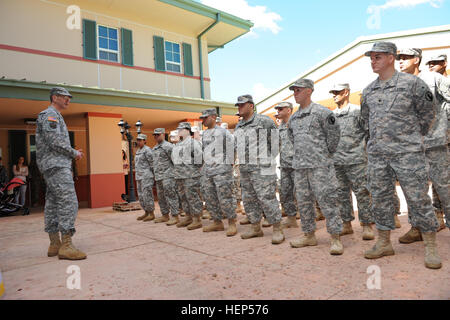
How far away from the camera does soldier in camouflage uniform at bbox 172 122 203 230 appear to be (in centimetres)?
530

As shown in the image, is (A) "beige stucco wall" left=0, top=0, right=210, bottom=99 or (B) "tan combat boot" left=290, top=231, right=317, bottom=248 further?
(A) "beige stucco wall" left=0, top=0, right=210, bottom=99

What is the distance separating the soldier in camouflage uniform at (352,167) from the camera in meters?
3.75

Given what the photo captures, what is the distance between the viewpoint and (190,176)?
5.31m

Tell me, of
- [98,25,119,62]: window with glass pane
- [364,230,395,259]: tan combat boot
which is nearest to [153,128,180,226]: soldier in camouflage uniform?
[364,230,395,259]: tan combat boot

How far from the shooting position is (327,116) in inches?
136

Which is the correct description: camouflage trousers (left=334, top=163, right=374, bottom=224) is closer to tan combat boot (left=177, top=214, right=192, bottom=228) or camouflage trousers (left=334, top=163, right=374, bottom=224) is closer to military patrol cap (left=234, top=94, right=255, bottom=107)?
military patrol cap (left=234, top=94, right=255, bottom=107)

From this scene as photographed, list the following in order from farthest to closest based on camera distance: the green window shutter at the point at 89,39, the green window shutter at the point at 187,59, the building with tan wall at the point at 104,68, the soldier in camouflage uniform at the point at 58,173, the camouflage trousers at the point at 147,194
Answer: the green window shutter at the point at 187,59
the green window shutter at the point at 89,39
the building with tan wall at the point at 104,68
the camouflage trousers at the point at 147,194
the soldier in camouflage uniform at the point at 58,173

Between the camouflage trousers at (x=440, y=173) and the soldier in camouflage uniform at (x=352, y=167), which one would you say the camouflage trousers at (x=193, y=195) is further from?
the camouflage trousers at (x=440, y=173)

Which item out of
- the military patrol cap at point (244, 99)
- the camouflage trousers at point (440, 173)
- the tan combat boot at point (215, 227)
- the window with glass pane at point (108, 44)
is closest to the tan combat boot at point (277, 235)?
the tan combat boot at point (215, 227)

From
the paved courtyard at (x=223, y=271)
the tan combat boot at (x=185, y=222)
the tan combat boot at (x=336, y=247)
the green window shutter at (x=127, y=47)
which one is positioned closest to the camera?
the paved courtyard at (x=223, y=271)

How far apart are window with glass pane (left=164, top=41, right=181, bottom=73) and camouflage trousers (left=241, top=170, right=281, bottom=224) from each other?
872cm

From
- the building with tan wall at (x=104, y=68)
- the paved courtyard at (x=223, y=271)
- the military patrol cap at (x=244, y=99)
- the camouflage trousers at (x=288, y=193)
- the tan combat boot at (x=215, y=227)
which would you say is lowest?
the paved courtyard at (x=223, y=271)

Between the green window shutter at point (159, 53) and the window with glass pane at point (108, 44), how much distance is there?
1386mm

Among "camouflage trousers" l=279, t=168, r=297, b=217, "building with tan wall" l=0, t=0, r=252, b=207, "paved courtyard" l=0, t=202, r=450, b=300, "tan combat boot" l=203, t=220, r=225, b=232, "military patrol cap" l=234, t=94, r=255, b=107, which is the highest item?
"building with tan wall" l=0, t=0, r=252, b=207
